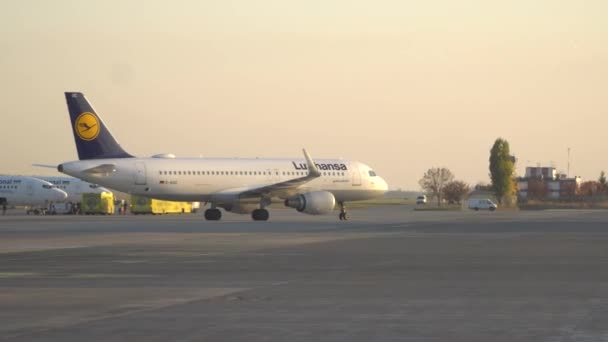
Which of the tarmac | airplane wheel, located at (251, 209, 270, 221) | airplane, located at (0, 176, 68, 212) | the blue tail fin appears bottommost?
the tarmac

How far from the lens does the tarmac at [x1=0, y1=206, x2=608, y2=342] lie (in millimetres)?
13469

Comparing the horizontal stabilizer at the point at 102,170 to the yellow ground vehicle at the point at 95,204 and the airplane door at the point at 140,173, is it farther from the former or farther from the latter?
the yellow ground vehicle at the point at 95,204

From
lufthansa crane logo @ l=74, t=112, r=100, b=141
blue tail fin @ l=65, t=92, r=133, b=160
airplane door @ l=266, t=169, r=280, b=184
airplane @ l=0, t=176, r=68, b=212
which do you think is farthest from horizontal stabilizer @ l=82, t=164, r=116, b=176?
airplane @ l=0, t=176, r=68, b=212

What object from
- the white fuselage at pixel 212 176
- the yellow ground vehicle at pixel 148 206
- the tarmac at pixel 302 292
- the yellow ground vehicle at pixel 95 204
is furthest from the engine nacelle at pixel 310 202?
the yellow ground vehicle at pixel 95 204

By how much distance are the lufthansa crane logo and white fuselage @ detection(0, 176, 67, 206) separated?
109 ft

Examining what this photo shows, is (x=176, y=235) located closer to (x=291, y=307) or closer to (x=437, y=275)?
(x=437, y=275)

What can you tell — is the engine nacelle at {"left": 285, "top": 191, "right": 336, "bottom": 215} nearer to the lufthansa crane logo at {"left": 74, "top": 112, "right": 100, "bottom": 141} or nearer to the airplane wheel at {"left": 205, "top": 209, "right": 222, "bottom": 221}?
the airplane wheel at {"left": 205, "top": 209, "right": 222, "bottom": 221}

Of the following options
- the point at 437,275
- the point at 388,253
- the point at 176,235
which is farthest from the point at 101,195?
the point at 437,275

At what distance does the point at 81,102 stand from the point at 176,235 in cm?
2327

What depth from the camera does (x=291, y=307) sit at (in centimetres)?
1605

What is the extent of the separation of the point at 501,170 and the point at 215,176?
10570 cm

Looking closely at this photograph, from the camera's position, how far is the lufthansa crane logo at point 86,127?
6341cm

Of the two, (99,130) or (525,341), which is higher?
(99,130)

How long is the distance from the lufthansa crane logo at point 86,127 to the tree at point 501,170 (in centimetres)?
10875
